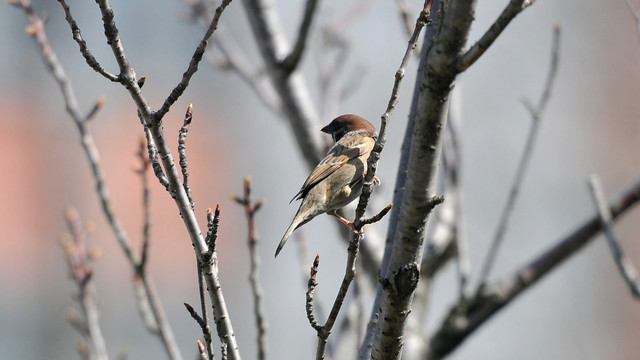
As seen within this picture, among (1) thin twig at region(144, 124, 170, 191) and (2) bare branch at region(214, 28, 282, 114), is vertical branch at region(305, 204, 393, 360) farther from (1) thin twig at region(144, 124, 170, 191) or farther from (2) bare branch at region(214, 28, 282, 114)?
(2) bare branch at region(214, 28, 282, 114)

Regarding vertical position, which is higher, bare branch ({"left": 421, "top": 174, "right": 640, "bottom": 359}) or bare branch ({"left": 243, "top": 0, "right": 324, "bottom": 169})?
bare branch ({"left": 243, "top": 0, "right": 324, "bottom": 169})

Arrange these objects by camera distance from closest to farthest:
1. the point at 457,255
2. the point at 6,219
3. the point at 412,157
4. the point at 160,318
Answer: the point at 412,157 < the point at 160,318 < the point at 457,255 < the point at 6,219

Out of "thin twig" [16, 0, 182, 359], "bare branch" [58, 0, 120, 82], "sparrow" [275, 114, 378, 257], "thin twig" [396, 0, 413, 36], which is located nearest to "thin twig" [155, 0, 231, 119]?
"bare branch" [58, 0, 120, 82]

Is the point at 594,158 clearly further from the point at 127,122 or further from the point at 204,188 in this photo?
the point at 127,122

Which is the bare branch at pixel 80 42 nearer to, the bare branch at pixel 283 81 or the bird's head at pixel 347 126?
the bird's head at pixel 347 126

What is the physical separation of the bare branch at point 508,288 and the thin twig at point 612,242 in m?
0.18

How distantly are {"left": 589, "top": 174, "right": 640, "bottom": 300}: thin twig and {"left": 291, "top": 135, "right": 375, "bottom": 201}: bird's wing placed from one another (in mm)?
1355

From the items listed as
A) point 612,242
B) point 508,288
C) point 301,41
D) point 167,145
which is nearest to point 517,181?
point 508,288

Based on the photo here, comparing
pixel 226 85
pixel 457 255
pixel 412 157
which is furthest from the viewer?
pixel 226 85

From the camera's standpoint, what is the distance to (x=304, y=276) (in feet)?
14.9

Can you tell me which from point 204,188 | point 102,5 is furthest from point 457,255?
point 204,188

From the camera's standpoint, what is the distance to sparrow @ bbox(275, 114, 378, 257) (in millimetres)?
3828

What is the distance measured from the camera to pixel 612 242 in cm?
395

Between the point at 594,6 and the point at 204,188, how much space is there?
30.5 ft
